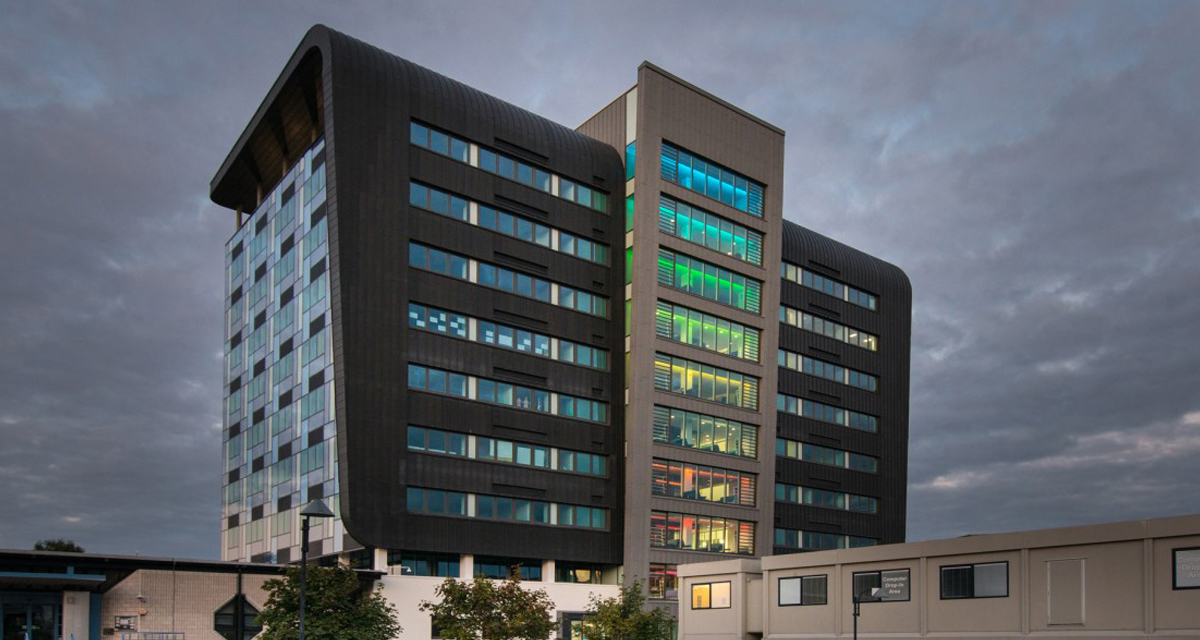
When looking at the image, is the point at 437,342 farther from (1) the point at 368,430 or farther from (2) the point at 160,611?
(2) the point at 160,611

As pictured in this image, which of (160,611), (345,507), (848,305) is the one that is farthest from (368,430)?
(848,305)

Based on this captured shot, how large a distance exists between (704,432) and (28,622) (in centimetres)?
4351

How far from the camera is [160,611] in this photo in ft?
165

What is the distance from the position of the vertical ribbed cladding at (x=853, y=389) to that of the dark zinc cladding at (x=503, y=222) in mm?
22556

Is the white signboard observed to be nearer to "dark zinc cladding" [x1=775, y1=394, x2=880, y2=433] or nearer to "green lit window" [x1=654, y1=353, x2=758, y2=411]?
"green lit window" [x1=654, y1=353, x2=758, y2=411]

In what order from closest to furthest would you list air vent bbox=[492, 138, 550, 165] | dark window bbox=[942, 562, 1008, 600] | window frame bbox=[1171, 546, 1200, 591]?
window frame bbox=[1171, 546, 1200, 591] < dark window bbox=[942, 562, 1008, 600] < air vent bbox=[492, 138, 550, 165]

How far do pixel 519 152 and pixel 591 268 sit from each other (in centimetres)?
917

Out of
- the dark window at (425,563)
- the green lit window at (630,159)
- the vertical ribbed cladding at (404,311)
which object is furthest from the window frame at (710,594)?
the green lit window at (630,159)

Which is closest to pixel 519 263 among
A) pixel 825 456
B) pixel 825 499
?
pixel 825 456

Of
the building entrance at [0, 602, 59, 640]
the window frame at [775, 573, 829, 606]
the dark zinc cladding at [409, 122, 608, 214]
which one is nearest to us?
the building entrance at [0, 602, 59, 640]

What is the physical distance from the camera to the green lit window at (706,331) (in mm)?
74000

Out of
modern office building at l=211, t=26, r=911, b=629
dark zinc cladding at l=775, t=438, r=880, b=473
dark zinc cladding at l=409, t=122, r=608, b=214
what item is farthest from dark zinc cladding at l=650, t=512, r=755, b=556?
dark zinc cladding at l=409, t=122, r=608, b=214

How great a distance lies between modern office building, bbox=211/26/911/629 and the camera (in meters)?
62.1

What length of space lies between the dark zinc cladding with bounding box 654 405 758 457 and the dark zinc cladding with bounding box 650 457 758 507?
1454 mm
